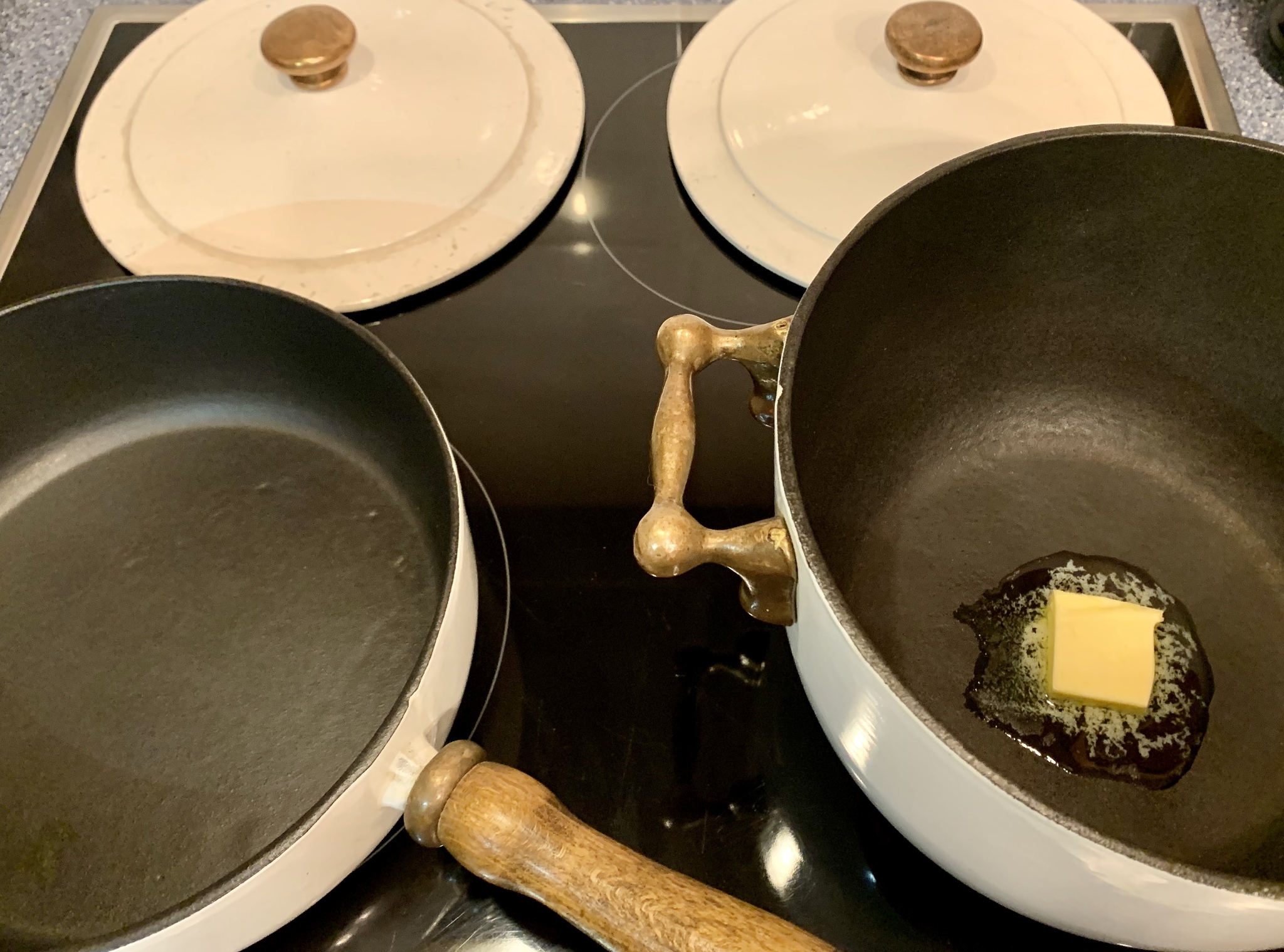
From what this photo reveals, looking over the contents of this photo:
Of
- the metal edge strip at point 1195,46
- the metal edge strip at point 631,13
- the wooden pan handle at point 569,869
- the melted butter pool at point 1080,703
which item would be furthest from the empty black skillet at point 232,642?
the metal edge strip at point 1195,46

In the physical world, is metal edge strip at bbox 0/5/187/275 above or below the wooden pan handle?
above

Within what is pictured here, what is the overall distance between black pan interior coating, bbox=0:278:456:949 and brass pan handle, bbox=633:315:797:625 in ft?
0.34

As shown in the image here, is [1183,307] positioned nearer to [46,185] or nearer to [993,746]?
[993,746]

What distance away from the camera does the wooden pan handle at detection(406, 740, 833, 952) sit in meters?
0.37

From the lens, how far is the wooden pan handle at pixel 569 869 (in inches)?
14.6

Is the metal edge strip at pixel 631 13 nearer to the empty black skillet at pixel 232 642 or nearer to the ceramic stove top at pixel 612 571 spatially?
the ceramic stove top at pixel 612 571

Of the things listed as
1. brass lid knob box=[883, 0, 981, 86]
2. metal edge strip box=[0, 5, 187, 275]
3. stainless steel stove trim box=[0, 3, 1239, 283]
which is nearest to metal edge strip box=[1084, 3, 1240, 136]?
Answer: stainless steel stove trim box=[0, 3, 1239, 283]

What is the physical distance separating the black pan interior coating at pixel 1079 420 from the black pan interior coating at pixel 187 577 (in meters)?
0.27

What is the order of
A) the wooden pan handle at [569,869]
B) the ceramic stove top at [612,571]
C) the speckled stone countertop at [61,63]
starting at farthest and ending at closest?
the speckled stone countertop at [61,63] → the ceramic stove top at [612,571] → the wooden pan handle at [569,869]

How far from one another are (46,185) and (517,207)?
0.37 metres

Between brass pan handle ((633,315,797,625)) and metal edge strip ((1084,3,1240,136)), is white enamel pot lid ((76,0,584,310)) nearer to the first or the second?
brass pan handle ((633,315,797,625))

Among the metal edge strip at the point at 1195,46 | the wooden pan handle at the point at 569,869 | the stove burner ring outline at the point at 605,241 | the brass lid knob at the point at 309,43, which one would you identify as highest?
the metal edge strip at the point at 1195,46

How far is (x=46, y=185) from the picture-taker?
0.72 metres

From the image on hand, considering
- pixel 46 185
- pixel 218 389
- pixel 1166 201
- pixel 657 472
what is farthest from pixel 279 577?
pixel 1166 201
